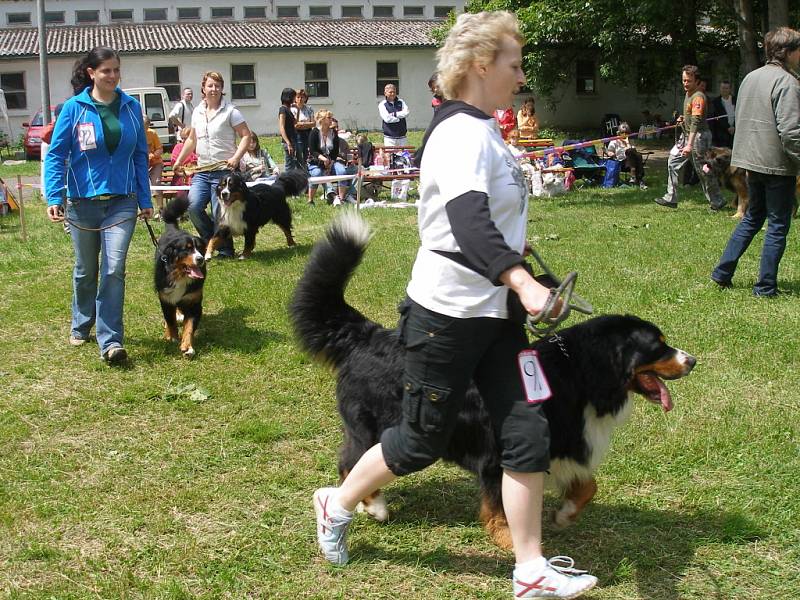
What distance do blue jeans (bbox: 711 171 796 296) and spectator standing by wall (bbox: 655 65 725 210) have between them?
5400 millimetres

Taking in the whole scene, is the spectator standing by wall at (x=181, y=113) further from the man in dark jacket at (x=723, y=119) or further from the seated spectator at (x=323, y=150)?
the man in dark jacket at (x=723, y=119)

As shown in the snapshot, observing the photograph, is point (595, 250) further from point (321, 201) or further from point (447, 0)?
point (447, 0)

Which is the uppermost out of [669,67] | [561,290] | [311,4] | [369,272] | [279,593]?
[311,4]

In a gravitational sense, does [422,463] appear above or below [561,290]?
below

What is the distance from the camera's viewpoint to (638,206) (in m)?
13.0

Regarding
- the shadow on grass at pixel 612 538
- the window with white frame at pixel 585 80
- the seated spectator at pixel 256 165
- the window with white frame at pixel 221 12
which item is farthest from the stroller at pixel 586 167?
the window with white frame at pixel 221 12

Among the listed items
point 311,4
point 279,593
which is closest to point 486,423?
point 279,593

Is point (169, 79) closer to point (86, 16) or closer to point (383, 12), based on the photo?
point (86, 16)

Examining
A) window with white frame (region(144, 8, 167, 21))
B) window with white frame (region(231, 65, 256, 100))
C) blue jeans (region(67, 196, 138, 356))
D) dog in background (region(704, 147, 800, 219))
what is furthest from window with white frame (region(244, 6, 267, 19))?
blue jeans (region(67, 196, 138, 356))

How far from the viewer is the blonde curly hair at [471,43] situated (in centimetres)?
251

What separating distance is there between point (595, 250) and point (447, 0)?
39.3m

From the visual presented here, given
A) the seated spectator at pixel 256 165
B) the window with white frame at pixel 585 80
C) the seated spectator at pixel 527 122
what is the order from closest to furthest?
the seated spectator at pixel 256 165 < the seated spectator at pixel 527 122 < the window with white frame at pixel 585 80

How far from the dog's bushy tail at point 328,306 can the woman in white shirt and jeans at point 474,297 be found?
2.28ft

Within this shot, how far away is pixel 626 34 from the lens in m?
19.5
